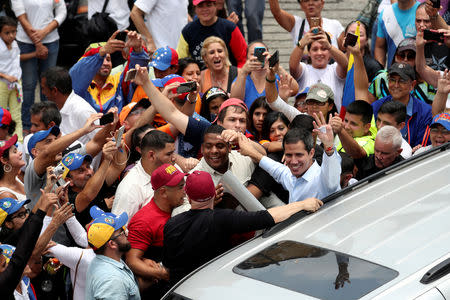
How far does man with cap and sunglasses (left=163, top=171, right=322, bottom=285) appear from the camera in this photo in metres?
4.70

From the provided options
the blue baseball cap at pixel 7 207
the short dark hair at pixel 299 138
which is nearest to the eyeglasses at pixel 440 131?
the short dark hair at pixel 299 138

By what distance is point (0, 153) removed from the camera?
6418 millimetres

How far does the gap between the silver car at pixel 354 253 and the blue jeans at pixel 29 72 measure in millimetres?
6382

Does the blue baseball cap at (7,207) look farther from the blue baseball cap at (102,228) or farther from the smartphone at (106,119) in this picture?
the smartphone at (106,119)

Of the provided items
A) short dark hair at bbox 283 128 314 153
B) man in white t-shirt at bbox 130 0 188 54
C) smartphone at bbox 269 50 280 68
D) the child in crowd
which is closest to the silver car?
short dark hair at bbox 283 128 314 153

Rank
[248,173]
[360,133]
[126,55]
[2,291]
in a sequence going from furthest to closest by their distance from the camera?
[126,55]
[360,133]
[248,173]
[2,291]

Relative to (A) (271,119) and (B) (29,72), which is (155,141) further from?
(B) (29,72)

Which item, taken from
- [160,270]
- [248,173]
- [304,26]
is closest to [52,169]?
[160,270]

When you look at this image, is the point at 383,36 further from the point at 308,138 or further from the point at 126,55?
the point at 308,138

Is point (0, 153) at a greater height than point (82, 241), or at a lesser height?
greater

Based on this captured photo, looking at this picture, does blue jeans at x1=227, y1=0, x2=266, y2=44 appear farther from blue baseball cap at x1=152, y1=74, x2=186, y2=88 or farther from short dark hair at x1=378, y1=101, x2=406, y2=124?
short dark hair at x1=378, y1=101, x2=406, y2=124

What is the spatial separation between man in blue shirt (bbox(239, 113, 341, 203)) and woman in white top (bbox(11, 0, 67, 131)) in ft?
17.8

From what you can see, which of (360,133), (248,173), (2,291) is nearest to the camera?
(2,291)

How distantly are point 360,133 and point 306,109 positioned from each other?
78cm
